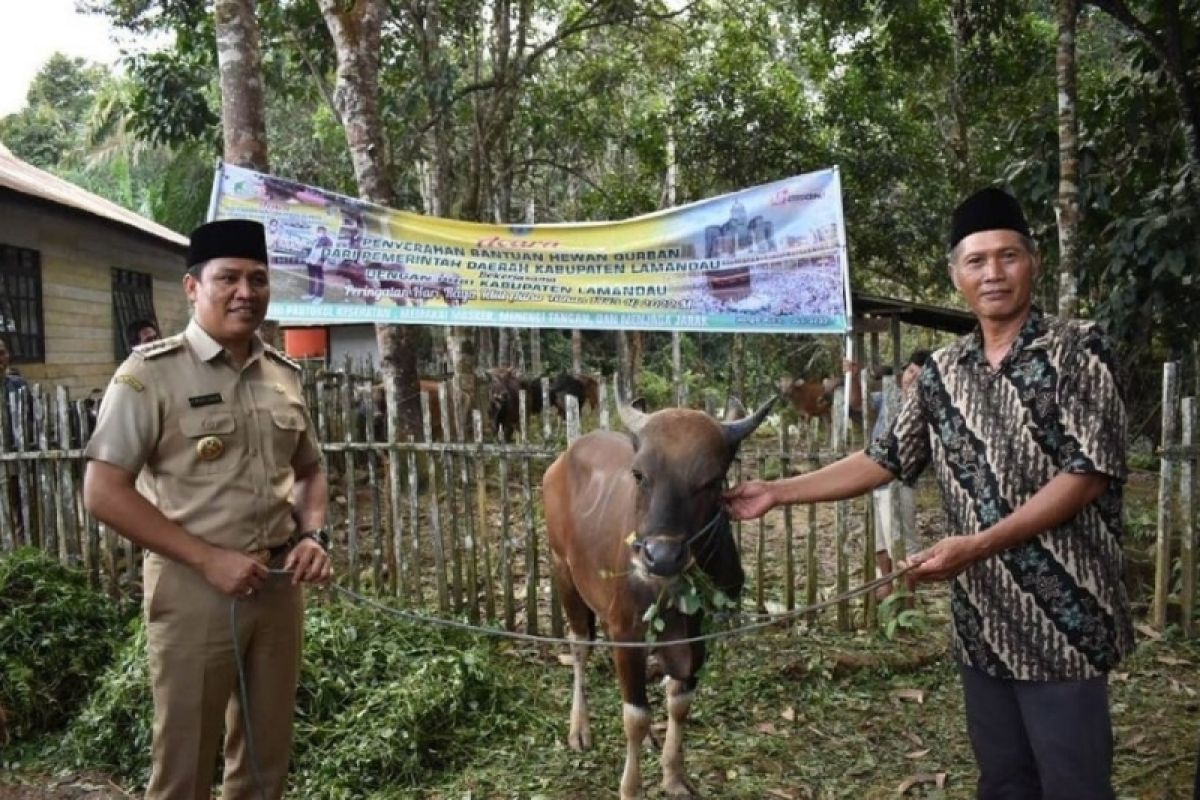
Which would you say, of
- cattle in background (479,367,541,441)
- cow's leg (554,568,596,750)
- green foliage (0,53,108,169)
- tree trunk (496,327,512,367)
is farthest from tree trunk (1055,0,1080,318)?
green foliage (0,53,108,169)

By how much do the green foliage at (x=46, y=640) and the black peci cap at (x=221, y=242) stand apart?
3302mm

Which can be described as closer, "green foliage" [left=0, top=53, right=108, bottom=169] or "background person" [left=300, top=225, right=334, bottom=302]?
"background person" [left=300, top=225, right=334, bottom=302]

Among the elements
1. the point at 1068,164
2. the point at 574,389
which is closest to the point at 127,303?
the point at 574,389

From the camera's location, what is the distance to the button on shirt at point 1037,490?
2.49 meters

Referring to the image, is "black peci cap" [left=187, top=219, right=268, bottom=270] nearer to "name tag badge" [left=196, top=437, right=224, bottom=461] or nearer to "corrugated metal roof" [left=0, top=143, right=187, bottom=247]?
"name tag badge" [left=196, top=437, right=224, bottom=461]

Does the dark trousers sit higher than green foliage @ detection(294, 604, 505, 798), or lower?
higher

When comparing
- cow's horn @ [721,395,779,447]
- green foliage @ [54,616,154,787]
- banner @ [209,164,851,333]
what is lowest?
green foliage @ [54,616,154,787]

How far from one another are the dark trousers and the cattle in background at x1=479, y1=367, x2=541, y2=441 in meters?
11.4

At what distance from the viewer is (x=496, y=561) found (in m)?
7.60

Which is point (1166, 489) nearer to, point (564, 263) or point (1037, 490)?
point (1037, 490)

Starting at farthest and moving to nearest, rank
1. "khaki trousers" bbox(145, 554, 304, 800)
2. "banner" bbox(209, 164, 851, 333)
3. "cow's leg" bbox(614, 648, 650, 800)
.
→ "banner" bbox(209, 164, 851, 333) < "cow's leg" bbox(614, 648, 650, 800) < "khaki trousers" bbox(145, 554, 304, 800)

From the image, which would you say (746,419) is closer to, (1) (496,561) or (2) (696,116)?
(1) (496,561)

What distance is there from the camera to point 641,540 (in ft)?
11.4

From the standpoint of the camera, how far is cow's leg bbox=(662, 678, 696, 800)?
4.30 m
